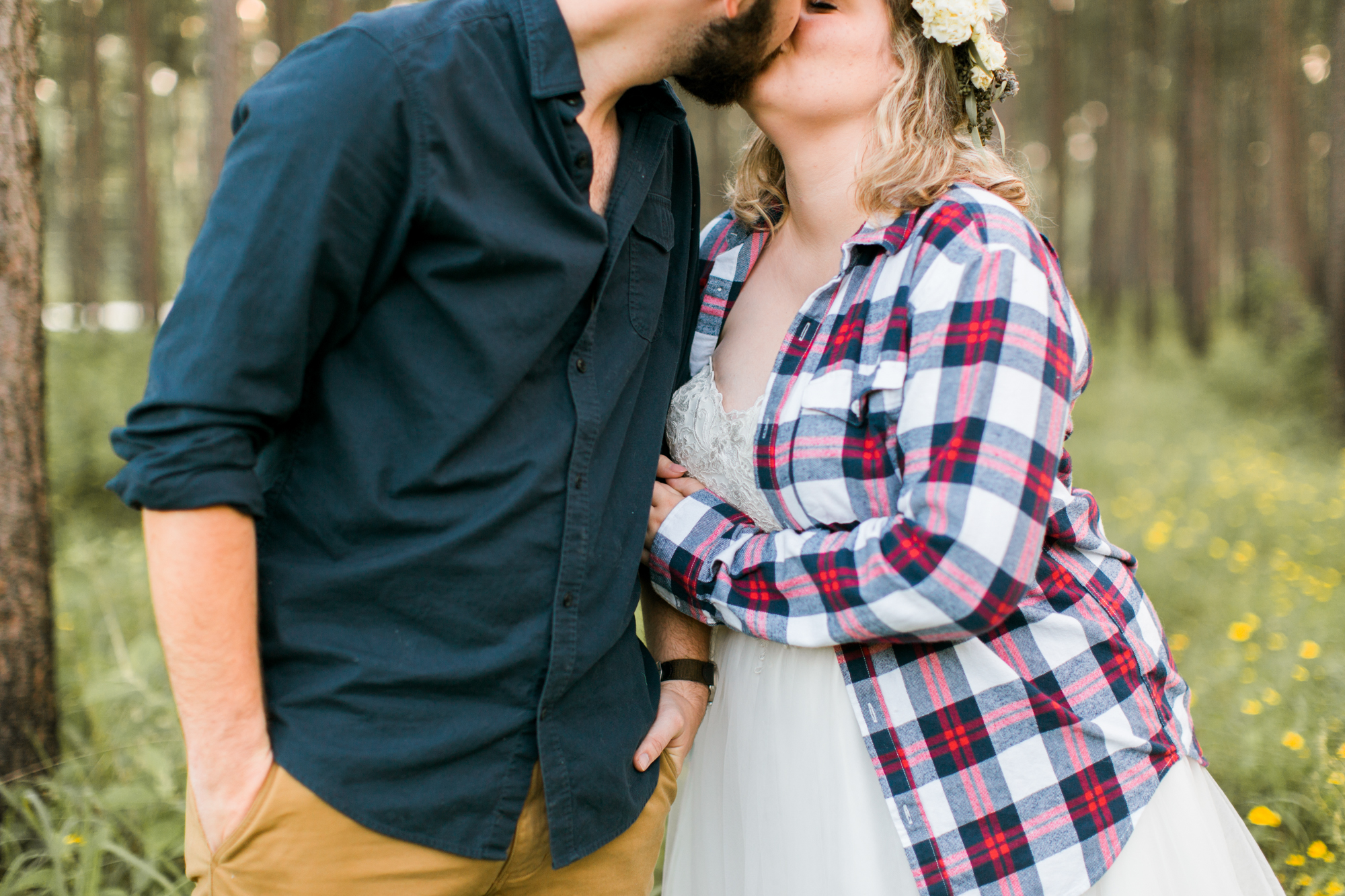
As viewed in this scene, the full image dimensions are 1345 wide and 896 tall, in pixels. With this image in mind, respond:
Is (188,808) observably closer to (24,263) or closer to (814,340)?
(814,340)

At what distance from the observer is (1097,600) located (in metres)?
1.66

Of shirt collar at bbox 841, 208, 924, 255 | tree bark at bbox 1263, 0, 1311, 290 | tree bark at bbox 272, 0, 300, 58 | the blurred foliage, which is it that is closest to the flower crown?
shirt collar at bbox 841, 208, 924, 255

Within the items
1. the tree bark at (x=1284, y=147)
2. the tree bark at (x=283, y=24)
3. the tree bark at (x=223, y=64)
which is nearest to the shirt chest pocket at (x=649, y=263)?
the tree bark at (x=223, y=64)

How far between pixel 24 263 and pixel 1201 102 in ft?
53.1

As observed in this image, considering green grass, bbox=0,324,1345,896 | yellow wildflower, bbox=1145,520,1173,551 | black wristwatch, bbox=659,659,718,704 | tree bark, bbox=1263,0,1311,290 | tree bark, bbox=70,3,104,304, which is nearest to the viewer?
black wristwatch, bbox=659,659,718,704

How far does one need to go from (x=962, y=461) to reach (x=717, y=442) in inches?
22.4

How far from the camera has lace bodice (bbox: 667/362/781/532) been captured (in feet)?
5.96

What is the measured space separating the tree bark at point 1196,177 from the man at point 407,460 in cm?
1586

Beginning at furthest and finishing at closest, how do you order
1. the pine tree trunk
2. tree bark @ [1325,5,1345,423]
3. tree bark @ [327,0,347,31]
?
1. the pine tree trunk
2. tree bark @ [1325,5,1345,423]
3. tree bark @ [327,0,347,31]

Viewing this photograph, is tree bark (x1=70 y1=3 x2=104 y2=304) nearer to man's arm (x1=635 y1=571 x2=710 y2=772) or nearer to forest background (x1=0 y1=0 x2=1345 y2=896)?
forest background (x1=0 y1=0 x2=1345 y2=896)

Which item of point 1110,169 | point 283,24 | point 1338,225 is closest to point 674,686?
point 1338,225

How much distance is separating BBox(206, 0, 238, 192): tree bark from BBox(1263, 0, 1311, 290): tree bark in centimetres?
1238

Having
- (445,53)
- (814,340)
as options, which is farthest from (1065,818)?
(445,53)

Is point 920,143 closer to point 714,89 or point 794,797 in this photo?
point 714,89
